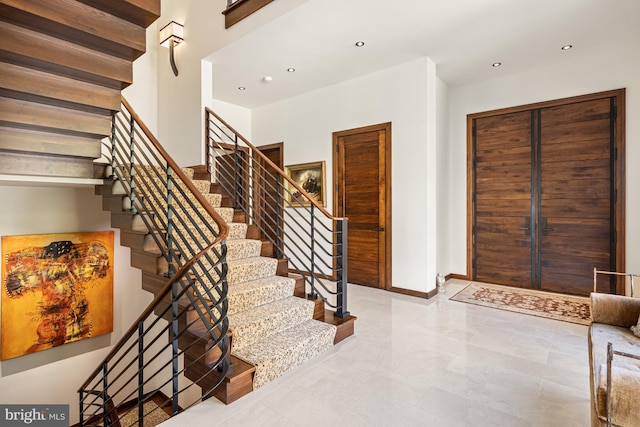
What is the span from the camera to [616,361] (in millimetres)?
1713

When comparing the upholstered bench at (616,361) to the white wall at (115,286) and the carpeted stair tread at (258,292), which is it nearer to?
the carpeted stair tread at (258,292)

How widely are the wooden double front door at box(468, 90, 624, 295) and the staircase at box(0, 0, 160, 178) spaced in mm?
4678

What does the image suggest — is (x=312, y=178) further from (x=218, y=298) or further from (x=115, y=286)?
(x=115, y=286)

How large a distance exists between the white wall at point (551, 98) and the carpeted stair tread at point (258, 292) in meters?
3.31

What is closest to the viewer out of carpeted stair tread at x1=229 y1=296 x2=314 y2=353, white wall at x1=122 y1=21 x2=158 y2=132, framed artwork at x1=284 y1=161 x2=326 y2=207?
carpeted stair tread at x1=229 y1=296 x2=314 y2=353

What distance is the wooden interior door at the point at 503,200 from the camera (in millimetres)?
4602

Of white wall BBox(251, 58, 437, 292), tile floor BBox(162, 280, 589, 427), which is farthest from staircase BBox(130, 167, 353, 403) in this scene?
white wall BBox(251, 58, 437, 292)

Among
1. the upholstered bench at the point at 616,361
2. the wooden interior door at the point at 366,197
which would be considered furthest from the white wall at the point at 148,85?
the upholstered bench at the point at 616,361

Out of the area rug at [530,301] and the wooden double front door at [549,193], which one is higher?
the wooden double front door at [549,193]

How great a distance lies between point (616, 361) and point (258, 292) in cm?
241

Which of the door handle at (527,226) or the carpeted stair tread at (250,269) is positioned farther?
the door handle at (527,226)

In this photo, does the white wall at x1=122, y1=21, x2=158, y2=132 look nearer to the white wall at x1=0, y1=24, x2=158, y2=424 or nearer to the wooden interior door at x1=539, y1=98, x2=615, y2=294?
the white wall at x1=0, y1=24, x2=158, y2=424

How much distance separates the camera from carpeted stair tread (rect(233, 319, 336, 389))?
2.26 meters

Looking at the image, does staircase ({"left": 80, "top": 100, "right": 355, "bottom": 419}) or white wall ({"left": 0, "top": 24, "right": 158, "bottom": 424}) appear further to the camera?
white wall ({"left": 0, "top": 24, "right": 158, "bottom": 424})
